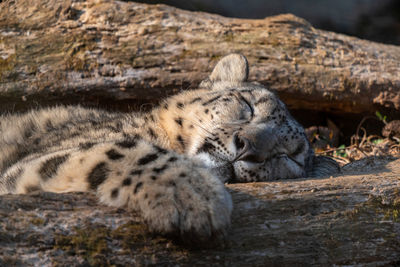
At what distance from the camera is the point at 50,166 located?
2508 millimetres

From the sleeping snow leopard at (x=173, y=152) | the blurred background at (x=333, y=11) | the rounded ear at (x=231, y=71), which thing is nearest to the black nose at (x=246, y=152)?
the sleeping snow leopard at (x=173, y=152)

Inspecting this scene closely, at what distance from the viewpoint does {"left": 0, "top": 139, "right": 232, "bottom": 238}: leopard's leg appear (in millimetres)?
1940

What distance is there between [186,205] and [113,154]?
2.03 feet

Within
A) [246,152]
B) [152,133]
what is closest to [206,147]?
[246,152]

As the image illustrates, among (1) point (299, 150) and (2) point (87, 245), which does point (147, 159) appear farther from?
(1) point (299, 150)

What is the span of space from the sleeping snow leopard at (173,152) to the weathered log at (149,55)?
2.58ft

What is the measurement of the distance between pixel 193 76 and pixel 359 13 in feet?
12.6

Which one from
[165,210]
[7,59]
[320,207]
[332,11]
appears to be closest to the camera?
[165,210]

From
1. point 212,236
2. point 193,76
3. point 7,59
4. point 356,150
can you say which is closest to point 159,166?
point 212,236

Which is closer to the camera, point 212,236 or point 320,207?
point 212,236

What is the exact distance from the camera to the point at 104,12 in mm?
4727

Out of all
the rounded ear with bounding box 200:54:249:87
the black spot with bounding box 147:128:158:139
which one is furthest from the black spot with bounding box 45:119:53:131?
the rounded ear with bounding box 200:54:249:87

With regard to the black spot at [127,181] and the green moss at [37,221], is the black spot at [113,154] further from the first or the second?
the green moss at [37,221]

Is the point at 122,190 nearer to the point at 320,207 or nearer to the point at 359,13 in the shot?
the point at 320,207
